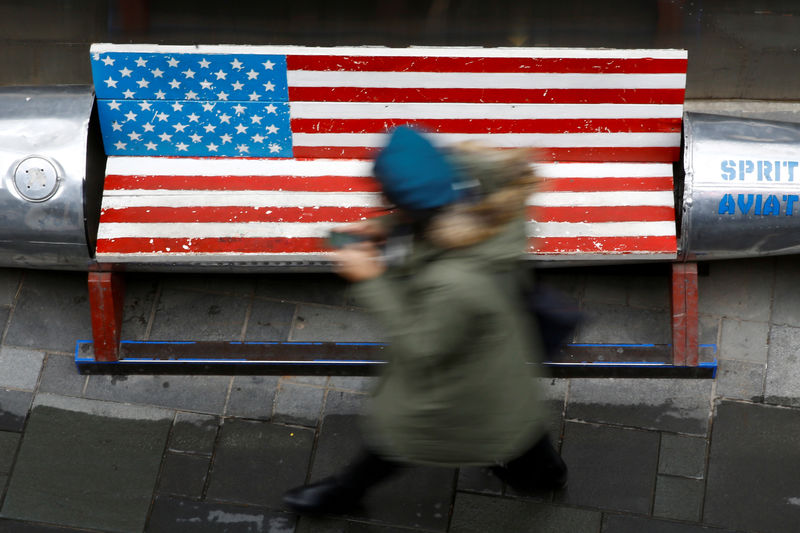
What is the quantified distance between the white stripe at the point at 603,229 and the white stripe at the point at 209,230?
3.43 ft

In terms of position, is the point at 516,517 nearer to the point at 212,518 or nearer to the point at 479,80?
the point at 212,518

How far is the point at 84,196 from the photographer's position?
13.9ft

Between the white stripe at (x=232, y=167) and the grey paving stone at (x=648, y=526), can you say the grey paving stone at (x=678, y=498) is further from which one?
the white stripe at (x=232, y=167)

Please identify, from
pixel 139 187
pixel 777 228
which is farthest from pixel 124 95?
pixel 777 228

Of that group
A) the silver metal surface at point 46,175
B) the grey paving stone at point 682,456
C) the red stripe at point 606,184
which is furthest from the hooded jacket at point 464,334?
the silver metal surface at point 46,175

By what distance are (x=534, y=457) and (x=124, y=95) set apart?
103 inches

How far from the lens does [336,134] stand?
448 centimetres

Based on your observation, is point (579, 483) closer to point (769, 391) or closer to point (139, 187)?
point (769, 391)

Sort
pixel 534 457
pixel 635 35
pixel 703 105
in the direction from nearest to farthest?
1. pixel 534 457
2. pixel 635 35
3. pixel 703 105

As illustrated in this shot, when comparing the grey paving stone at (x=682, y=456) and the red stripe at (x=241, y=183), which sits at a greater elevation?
the red stripe at (x=241, y=183)

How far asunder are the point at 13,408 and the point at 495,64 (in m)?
2.99

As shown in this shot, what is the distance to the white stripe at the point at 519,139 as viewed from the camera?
4438 mm

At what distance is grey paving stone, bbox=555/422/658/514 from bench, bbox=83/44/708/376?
487 millimetres

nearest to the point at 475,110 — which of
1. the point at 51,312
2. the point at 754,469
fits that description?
the point at 754,469
